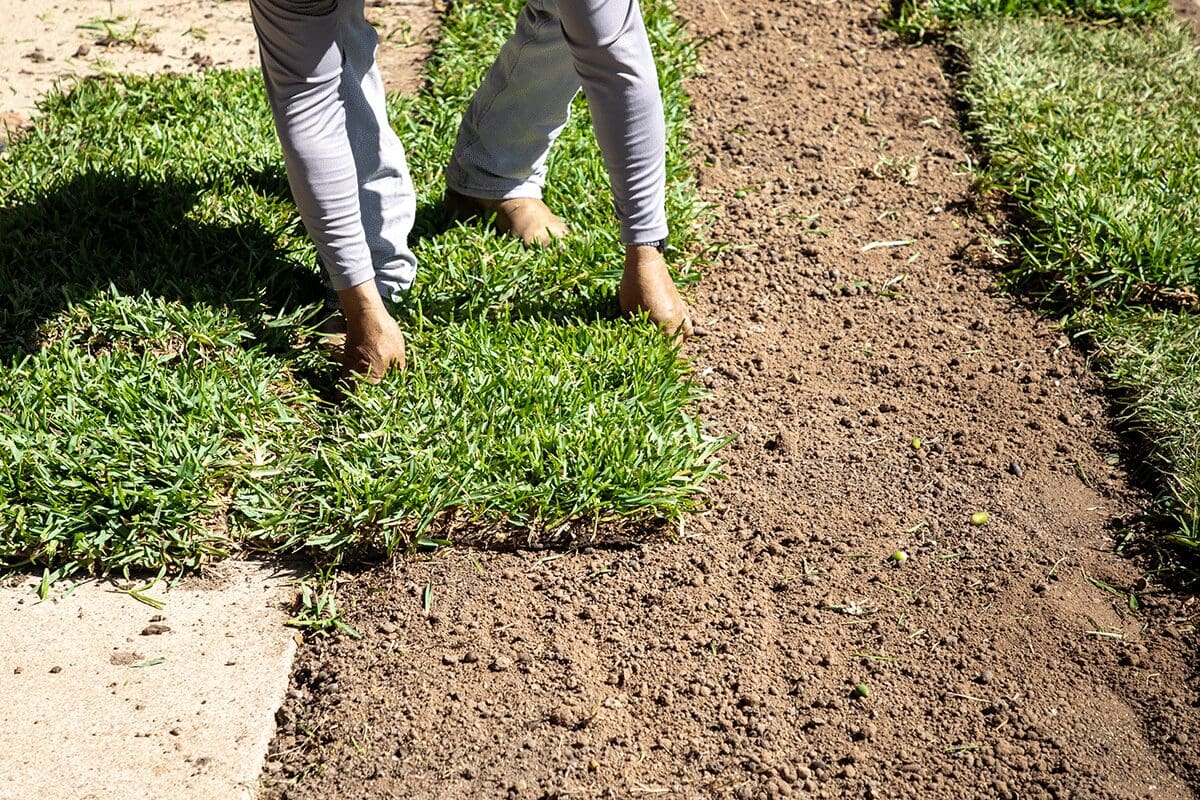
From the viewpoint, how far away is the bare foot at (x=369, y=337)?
2.83 m

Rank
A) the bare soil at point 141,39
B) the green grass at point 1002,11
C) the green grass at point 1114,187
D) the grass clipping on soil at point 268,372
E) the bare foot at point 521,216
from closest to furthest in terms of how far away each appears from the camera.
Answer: the grass clipping on soil at point 268,372, the green grass at point 1114,187, the bare foot at point 521,216, the bare soil at point 141,39, the green grass at point 1002,11

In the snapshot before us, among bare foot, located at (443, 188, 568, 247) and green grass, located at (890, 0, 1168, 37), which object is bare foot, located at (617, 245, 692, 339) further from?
green grass, located at (890, 0, 1168, 37)

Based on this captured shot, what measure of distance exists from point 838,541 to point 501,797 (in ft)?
3.27

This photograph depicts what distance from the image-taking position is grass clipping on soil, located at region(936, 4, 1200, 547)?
9.70 feet

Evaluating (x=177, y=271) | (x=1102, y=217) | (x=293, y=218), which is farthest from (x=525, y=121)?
(x=1102, y=217)

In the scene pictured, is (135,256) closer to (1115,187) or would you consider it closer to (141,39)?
(141,39)

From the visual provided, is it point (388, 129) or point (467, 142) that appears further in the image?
point (467, 142)

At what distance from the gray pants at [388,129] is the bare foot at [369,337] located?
0.16 ft

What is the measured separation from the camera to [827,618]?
2471mm

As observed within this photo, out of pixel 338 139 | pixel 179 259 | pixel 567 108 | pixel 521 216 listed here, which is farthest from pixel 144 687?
pixel 567 108

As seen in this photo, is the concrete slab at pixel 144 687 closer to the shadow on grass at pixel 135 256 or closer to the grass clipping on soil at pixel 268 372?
the grass clipping on soil at pixel 268 372

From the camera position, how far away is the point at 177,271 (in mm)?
3252

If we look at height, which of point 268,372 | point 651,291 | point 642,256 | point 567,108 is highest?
point 567,108

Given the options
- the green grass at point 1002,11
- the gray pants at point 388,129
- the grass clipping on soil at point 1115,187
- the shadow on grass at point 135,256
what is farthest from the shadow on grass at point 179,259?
the green grass at point 1002,11
